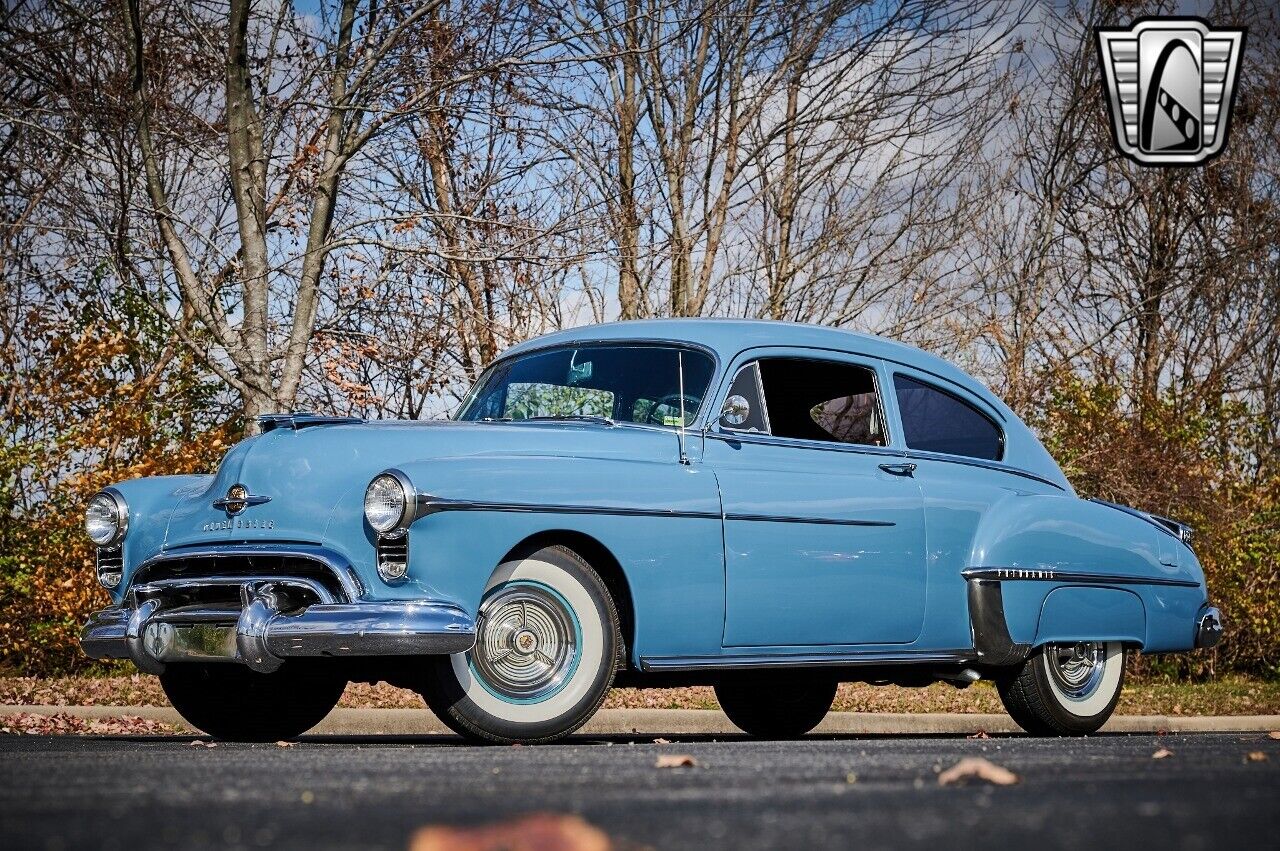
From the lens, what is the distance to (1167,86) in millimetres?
15688

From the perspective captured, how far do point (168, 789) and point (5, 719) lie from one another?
6664mm

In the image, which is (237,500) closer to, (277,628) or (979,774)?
(277,628)

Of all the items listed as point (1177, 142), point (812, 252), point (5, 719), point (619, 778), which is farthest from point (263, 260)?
point (1177, 142)

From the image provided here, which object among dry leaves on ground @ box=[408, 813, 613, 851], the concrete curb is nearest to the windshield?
the concrete curb

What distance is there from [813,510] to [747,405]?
21.8 inches

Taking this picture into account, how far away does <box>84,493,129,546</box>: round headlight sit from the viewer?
22.8 feet

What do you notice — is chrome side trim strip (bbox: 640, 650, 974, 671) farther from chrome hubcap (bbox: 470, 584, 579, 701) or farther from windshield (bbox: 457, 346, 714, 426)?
windshield (bbox: 457, 346, 714, 426)

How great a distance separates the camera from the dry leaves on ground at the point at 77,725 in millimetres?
9164

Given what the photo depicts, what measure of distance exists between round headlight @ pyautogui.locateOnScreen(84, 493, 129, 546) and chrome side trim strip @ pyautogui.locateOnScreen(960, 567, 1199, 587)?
12.8 feet

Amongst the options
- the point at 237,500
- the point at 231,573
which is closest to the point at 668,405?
the point at 237,500

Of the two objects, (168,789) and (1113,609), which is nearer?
(168,789)

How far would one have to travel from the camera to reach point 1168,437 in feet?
55.3

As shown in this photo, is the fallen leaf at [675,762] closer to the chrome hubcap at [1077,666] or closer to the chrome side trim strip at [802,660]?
the chrome side trim strip at [802,660]

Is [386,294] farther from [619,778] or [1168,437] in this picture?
[619,778]
